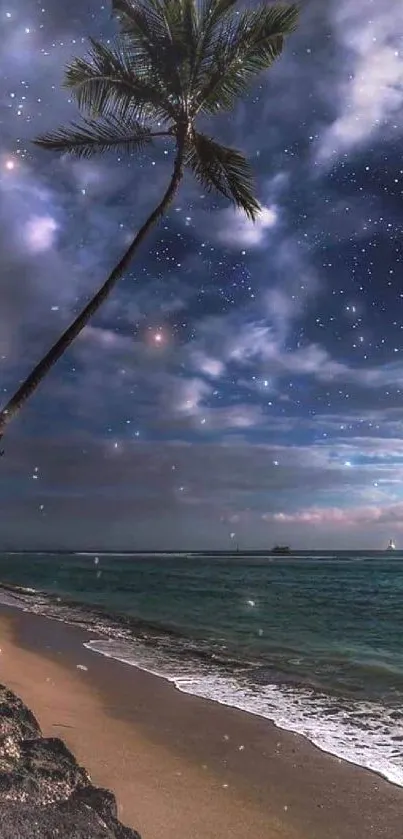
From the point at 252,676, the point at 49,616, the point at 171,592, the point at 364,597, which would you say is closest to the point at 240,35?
the point at 252,676

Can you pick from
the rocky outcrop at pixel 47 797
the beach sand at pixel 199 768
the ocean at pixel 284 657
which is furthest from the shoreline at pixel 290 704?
the rocky outcrop at pixel 47 797

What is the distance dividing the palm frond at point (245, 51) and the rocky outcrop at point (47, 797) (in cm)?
1060

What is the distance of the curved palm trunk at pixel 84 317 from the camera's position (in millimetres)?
8602

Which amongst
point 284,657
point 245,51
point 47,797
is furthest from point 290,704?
point 245,51

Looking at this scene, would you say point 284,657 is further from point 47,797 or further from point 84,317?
point 47,797

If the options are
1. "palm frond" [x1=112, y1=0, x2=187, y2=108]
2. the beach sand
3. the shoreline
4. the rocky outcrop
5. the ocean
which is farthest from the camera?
"palm frond" [x1=112, y1=0, x2=187, y2=108]

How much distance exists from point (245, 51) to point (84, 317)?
5796mm

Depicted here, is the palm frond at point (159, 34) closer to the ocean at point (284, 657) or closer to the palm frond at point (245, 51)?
the palm frond at point (245, 51)

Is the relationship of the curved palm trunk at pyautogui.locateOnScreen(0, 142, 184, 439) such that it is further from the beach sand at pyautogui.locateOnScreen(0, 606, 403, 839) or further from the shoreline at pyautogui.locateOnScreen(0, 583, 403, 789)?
the shoreline at pyautogui.locateOnScreen(0, 583, 403, 789)

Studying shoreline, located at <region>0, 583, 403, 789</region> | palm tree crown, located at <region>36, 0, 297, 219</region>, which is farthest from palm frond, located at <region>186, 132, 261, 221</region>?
shoreline, located at <region>0, 583, 403, 789</region>

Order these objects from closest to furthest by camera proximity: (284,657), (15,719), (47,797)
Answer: (47,797), (15,719), (284,657)

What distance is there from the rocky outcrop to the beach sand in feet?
2.84

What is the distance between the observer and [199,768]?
6730 millimetres

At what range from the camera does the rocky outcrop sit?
362cm
